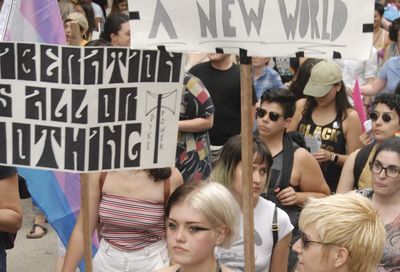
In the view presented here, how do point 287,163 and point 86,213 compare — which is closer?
point 86,213

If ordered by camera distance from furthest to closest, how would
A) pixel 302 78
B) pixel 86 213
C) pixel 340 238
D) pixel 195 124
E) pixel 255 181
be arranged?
pixel 302 78 → pixel 195 124 → pixel 255 181 → pixel 86 213 → pixel 340 238

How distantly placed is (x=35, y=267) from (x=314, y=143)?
2.43 m

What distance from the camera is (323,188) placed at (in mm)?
5355

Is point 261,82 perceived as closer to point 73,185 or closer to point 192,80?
point 192,80

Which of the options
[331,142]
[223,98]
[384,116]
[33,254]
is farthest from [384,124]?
[33,254]

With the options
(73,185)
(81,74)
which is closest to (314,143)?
(73,185)

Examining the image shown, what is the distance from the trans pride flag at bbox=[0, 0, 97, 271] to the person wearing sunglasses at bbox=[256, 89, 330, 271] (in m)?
1.15

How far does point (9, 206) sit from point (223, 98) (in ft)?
10.1

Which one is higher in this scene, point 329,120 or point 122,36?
point 122,36

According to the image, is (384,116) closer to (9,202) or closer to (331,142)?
(331,142)

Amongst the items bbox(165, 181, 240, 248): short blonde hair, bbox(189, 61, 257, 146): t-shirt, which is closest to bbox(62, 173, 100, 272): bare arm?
bbox(165, 181, 240, 248): short blonde hair

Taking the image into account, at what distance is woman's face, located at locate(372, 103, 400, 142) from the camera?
18.5 feet

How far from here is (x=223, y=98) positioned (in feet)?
22.9

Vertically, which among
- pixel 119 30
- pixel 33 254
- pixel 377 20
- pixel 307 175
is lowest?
pixel 33 254
